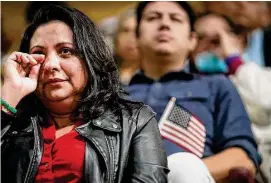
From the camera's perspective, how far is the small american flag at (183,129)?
1.70m

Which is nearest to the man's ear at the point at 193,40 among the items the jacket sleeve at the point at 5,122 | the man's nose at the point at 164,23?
the man's nose at the point at 164,23

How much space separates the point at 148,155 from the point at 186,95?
0.58 m

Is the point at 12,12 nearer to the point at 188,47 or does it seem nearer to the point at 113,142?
the point at 188,47

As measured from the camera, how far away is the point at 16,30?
1902mm

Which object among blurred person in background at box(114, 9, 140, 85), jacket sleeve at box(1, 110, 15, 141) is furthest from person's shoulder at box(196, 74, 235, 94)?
jacket sleeve at box(1, 110, 15, 141)

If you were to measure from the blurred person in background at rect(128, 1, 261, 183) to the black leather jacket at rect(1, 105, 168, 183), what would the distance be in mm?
333

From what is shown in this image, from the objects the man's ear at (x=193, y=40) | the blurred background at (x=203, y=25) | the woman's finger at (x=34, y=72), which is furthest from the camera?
the blurred background at (x=203, y=25)

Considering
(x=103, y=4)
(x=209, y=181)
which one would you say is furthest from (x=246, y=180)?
(x=103, y=4)

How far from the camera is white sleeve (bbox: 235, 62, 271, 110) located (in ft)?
6.70

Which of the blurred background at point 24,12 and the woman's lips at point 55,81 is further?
the blurred background at point 24,12

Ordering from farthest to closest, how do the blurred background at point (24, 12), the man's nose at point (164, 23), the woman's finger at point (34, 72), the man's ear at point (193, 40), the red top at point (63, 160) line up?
1. the man's ear at point (193, 40)
2. the man's nose at point (164, 23)
3. the blurred background at point (24, 12)
4. the woman's finger at point (34, 72)
5. the red top at point (63, 160)

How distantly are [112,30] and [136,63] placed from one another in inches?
7.3

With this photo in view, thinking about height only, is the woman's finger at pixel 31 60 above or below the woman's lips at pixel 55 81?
above

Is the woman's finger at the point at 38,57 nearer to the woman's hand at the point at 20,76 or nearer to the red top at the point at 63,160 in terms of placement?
the woman's hand at the point at 20,76
